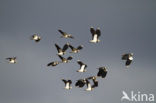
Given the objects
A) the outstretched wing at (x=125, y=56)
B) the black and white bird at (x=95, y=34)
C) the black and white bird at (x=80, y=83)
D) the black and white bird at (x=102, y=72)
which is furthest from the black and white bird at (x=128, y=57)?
the black and white bird at (x=80, y=83)

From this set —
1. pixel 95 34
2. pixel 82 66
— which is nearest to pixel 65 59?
pixel 82 66

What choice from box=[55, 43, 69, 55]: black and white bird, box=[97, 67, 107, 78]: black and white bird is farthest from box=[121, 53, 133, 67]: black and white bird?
box=[55, 43, 69, 55]: black and white bird

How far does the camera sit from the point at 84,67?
8719 centimetres

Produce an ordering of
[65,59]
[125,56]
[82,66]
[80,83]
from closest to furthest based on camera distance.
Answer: [125,56]
[80,83]
[82,66]
[65,59]

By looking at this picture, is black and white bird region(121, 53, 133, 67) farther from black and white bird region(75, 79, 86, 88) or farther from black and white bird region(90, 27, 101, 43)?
black and white bird region(75, 79, 86, 88)

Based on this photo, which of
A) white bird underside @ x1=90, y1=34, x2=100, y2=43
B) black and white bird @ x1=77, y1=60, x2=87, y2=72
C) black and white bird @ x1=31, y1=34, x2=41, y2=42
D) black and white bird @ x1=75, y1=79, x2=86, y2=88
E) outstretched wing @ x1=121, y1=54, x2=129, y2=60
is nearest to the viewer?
white bird underside @ x1=90, y1=34, x2=100, y2=43

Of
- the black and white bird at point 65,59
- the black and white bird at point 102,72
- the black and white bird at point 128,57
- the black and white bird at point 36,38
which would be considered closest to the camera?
the black and white bird at point 102,72

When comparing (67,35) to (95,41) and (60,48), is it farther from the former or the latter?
(95,41)

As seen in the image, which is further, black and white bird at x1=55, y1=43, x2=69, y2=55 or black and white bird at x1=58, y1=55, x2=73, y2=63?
black and white bird at x1=58, y1=55, x2=73, y2=63

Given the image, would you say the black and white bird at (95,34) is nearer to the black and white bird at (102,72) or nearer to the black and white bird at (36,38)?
the black and white bird at (102,72)

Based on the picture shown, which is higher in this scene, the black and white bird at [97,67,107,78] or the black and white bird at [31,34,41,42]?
the black and white bird at [31,34,41,42]

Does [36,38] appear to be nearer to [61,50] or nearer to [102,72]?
[61,50]

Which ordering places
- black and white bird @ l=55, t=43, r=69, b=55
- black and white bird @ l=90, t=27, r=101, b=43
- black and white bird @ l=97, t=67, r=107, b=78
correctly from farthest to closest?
black and white bird @ l=55, t=43, r=69, b=55
black and white bird @ l=97, t=67, r=107, b=78
black and white bird @ l=90, t=27, r=101, b=43

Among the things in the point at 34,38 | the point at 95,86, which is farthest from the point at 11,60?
the point at 95,86
